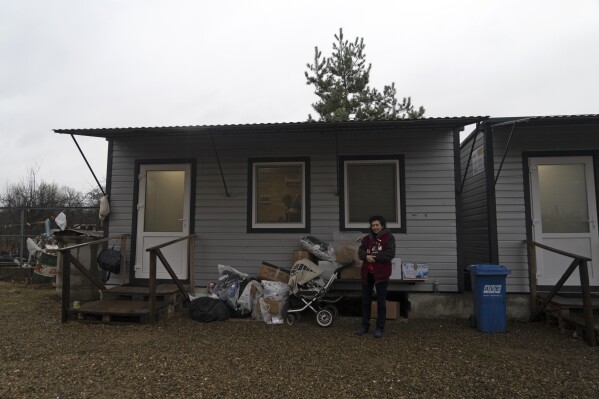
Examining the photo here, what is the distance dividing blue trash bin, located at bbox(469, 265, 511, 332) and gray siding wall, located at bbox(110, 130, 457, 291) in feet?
2.55

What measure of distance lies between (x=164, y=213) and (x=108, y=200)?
1032 mm

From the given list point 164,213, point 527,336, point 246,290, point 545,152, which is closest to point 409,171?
point 545,152

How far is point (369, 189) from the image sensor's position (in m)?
6.30

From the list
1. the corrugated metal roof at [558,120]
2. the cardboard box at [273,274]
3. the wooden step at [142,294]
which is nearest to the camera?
the corrugated metal roof at [558,120]

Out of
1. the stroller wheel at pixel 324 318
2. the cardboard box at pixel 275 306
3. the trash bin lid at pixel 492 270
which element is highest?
the trash bin lid at pixel 492 270

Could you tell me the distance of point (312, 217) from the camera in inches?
247

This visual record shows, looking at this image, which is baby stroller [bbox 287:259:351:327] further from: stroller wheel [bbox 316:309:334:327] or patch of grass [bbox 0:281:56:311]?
patch of grass [bbox 0:281:56:311]

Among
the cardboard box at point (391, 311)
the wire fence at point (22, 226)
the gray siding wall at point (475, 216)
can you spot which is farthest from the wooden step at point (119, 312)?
the gray siding wall at point (475, 216)

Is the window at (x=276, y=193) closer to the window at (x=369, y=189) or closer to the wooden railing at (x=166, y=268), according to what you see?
the window at (x=369, y=189)

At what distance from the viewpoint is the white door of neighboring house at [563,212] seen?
228 inches

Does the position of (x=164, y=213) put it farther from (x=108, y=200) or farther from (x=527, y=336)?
(x=527, y=336)

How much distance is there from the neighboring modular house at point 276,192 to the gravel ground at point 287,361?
130cm

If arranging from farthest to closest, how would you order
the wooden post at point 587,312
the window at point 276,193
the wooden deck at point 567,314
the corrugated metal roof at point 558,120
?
the window at point 276,193, the corrugated metal roof at point 558,120, the wooden deck at point 567,314, the wooden post at point 587,312

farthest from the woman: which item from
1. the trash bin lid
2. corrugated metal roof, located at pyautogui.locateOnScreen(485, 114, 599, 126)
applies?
corrugated metal roof, located at pyautogui.locateOnScreen(485, 114, 599, 126)
